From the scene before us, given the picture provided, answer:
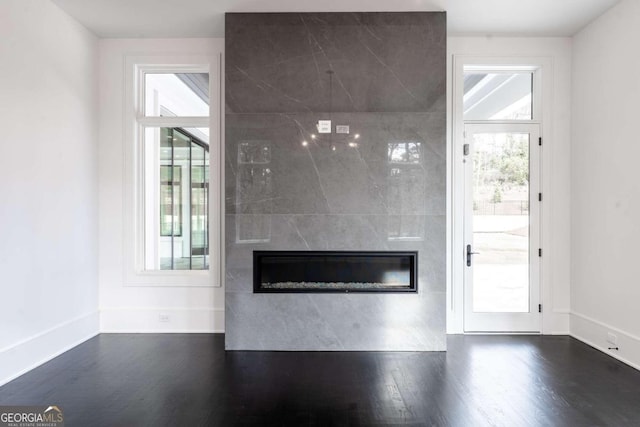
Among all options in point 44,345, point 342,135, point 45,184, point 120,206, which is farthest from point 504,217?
point 44,345

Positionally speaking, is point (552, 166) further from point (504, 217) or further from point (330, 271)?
point (330, 271)

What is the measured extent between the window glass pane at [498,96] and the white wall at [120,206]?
2.88 metres

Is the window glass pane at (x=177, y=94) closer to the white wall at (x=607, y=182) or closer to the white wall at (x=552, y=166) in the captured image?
the white wall at (x=552, y=166)

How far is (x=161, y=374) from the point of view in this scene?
9.83 feet

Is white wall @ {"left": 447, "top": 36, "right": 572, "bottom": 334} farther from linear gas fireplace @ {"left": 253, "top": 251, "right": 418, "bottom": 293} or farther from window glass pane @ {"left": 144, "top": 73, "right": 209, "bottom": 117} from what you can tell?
window glass pane @ {"left": 144, "top": 73, "right": 209, "bottom": 117}

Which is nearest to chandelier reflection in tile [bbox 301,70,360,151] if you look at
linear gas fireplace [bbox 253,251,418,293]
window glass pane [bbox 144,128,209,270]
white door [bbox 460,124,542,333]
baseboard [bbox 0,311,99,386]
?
linear gas fireplace [bbox 253,251,418,293]

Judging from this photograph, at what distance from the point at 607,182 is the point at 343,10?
3006 mm

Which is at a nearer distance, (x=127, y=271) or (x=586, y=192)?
(x=586, y=192)

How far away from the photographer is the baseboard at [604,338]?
320cm

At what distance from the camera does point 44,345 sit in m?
3.27

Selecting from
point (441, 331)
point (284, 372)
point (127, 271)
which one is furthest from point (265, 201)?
point (441, 331)

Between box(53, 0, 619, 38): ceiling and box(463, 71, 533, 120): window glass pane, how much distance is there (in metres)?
0.45

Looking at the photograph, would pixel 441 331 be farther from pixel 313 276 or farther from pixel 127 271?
pixel 127 271

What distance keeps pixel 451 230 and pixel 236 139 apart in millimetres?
2471
